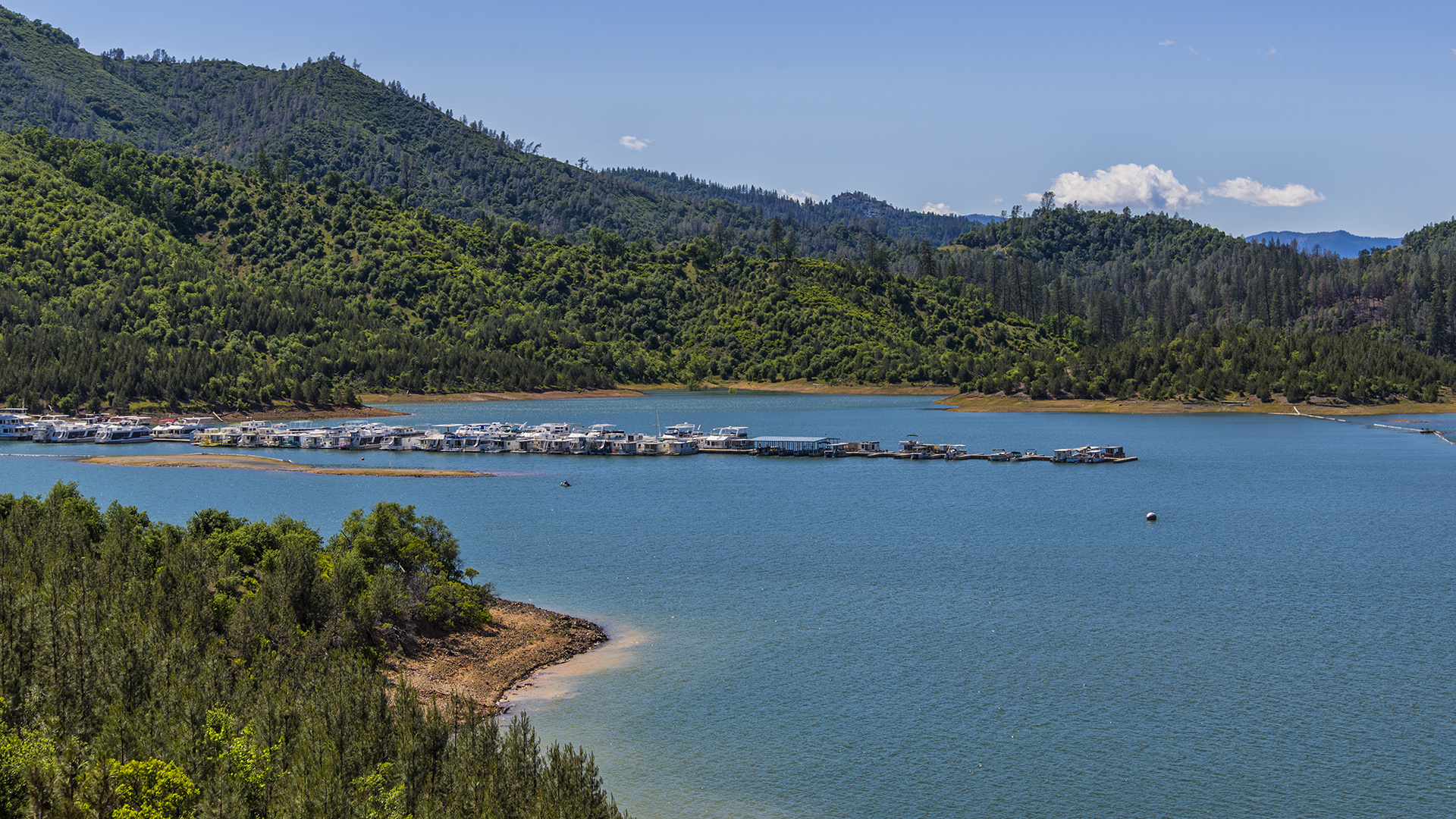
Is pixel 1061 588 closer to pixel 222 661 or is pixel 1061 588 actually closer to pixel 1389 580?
pixel 1389 580

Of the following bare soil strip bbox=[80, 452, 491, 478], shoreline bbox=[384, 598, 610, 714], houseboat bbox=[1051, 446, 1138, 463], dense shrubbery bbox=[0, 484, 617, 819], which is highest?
houseboat bbox=[1051, 446, 1138, 463]

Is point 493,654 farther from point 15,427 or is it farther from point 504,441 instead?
point 15,427

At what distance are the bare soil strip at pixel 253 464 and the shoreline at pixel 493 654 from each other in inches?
2871

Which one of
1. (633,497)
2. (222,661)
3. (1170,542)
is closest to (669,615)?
(222,661)

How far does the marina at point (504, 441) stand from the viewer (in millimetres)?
150750

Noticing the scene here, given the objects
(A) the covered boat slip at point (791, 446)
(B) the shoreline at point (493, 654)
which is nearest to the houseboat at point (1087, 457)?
(A) the covered boat slip at point (791, 446)

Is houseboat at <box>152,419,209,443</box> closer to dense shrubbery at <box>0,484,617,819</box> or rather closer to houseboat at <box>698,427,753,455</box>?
houseboat at <box>698,427,753,455</box>

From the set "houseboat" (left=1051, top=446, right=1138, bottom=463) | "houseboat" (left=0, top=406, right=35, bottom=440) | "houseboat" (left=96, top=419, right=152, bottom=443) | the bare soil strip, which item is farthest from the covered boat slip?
"houseboat" (left=0, top=406, right=35, bottom=440)

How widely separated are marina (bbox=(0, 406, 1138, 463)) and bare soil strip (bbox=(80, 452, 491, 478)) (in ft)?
57.5

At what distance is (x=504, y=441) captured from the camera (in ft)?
532

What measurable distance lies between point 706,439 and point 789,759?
12385 cm

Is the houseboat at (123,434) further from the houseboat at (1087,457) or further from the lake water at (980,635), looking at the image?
the houseboat at (1087,457)

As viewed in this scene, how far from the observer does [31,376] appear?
197125 mm

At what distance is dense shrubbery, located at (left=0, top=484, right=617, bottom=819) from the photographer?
1082 inches
